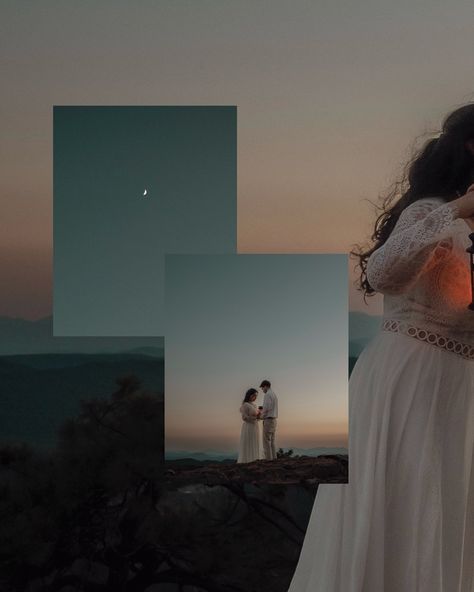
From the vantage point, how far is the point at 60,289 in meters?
2.87

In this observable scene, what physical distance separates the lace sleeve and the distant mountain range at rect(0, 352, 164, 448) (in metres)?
0.90

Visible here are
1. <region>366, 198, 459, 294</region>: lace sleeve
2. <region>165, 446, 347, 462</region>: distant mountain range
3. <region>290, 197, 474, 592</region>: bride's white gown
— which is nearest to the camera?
<region>366, 198, 459, 294</region>: lace sleeve

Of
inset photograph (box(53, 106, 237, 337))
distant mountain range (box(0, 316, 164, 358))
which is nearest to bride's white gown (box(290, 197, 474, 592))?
inset photograph (box(53, 106, 237, 337))

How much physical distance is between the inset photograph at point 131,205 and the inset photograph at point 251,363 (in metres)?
0.09

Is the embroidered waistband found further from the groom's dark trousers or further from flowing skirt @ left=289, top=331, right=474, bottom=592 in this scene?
the groom's dark trousers

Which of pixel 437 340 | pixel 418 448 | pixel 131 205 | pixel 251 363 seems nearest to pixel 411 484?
pixel 418 448

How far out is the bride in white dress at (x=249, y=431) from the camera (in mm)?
2812

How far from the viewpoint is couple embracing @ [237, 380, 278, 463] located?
2.81 metres

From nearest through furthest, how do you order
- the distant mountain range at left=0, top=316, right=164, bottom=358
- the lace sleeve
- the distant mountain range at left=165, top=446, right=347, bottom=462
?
the lace sleeve
the distant mountain range at left=165, top=446, right=347, bottom=462
the distant mountain range at left=0, top=316, right=164, bottom=358

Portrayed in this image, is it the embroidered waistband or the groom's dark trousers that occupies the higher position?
the embroidered waistband

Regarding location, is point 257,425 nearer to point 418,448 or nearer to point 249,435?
point 249,435

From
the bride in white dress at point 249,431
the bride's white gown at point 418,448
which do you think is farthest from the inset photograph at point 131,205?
the bride's white gown at point 418,448

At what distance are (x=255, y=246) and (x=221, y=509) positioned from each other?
0.71 metres

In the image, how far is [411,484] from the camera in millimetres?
2625
